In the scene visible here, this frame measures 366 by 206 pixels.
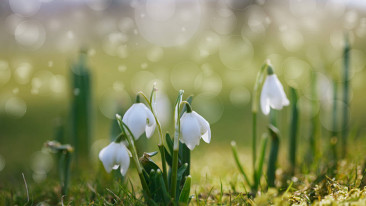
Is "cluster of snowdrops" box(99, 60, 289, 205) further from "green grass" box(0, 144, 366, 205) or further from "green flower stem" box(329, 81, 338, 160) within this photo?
"green flower stem" box(329, 81, 338, 160)

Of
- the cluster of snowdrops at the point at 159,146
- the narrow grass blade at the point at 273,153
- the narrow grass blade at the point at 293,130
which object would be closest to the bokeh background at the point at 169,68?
the narrow grass blade at the point at 293,130

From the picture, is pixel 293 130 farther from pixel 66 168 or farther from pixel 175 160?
pixel 66 168

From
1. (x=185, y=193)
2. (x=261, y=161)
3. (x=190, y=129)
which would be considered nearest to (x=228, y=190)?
(x=261, y=161)

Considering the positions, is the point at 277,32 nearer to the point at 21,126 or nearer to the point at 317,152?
the point at 21,126

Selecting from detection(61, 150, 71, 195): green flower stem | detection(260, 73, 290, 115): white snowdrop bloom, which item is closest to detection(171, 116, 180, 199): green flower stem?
detection(260, 73, 290, 115): white snowdrop bloom

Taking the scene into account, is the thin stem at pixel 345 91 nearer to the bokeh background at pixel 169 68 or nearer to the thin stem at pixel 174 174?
the bokeh background at pixel 169 68
